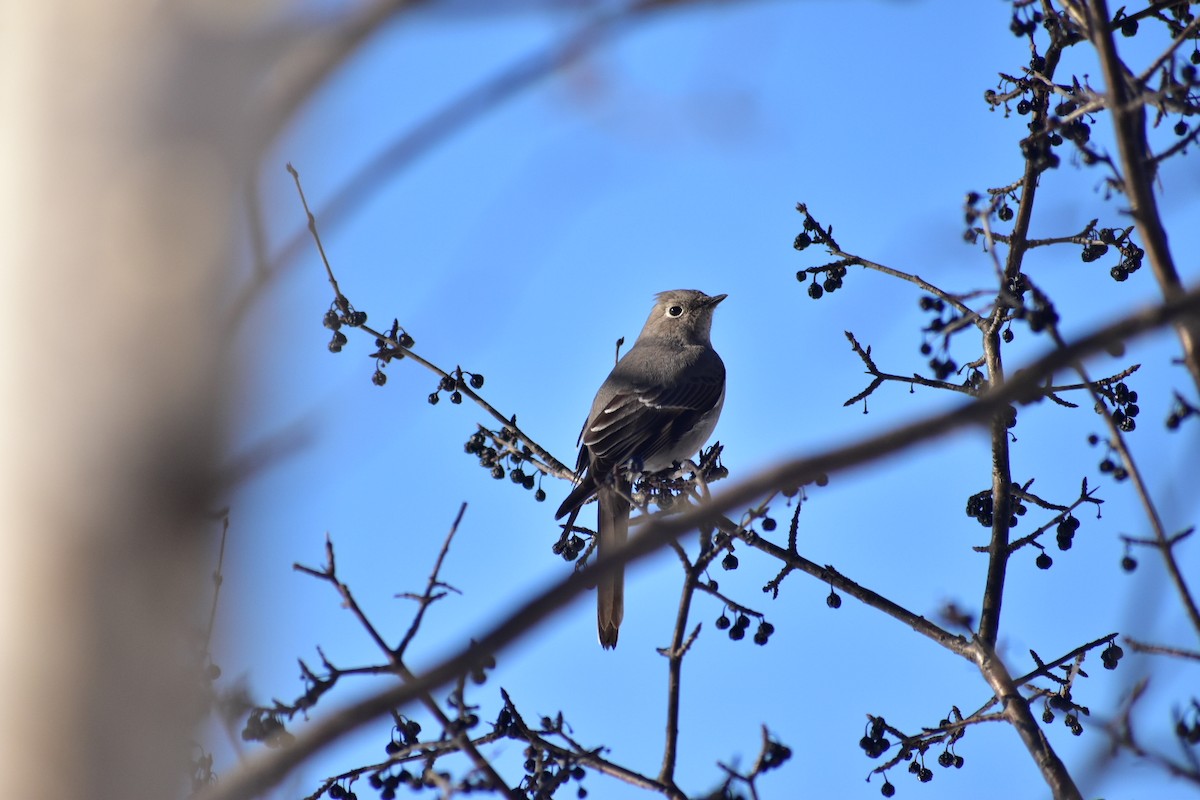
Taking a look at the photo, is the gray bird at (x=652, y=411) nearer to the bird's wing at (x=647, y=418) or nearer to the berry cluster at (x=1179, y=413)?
the bird's wing at (x=647, y=418)

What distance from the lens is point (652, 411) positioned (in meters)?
7.91

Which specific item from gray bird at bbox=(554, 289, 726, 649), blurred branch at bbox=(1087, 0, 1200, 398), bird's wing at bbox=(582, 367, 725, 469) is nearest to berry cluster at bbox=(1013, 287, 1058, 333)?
blurred branch at bbox=(1087, 0, 1200, 398)

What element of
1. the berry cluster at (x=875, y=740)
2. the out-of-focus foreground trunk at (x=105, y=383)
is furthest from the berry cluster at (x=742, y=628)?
the out-of-focus foreground trunk at (x=105, y=383)

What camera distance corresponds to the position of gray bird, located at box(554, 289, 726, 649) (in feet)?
20.5

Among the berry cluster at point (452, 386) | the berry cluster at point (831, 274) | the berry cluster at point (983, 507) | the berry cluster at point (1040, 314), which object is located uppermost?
the berry cluster at point (452, 386)

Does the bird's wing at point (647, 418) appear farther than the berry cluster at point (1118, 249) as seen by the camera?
Yes

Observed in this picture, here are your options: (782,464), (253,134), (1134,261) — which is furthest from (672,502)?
(253,134)

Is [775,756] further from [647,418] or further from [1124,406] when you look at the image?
[647,418]

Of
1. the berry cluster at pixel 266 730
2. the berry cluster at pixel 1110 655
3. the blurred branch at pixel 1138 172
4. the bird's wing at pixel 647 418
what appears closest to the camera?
the blurred branch at pixel 1138 172

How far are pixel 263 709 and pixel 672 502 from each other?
9.60 ft

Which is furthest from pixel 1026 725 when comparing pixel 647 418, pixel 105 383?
pixel 647 418

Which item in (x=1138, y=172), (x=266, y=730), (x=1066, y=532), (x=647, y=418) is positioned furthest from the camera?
(x=647, y=418)

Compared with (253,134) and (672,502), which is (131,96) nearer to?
(253,134)

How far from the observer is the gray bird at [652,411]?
20.5ft
